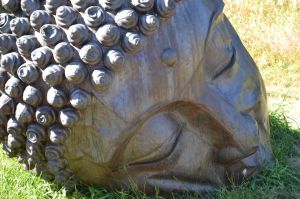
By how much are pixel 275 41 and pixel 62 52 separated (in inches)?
167

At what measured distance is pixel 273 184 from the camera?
3.55m

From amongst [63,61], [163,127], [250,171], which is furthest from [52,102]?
[250,171]

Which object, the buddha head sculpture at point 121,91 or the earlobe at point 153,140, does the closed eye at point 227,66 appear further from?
the earlobe at point 153,140

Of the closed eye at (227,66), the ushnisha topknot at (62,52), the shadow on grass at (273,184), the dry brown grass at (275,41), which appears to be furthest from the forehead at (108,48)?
the dry brown grass at (275,41)

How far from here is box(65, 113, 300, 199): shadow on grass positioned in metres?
3.21

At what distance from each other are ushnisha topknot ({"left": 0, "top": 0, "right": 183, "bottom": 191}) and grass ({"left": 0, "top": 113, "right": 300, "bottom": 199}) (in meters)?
0.55

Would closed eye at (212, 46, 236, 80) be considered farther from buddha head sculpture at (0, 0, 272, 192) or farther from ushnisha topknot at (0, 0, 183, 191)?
ushnisha topknot at (0, 0, 183, 191)

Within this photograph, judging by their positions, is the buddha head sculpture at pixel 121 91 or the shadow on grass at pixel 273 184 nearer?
the buddha head sculpture at pixel 121 91

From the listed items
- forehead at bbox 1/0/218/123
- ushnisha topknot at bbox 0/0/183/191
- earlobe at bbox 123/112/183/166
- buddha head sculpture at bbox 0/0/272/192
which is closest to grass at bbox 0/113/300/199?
buddha head sculpture at bbox 0/0/272/192

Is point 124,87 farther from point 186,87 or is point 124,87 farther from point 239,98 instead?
point 239,98

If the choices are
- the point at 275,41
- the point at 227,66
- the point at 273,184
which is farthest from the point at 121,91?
the point at 275,41

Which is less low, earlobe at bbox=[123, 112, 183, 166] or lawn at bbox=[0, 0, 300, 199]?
earlobe at bbox=[123, 112, 183, 166]

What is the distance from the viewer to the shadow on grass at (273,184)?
3215 millimetres

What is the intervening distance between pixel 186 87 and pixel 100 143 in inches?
20.6
